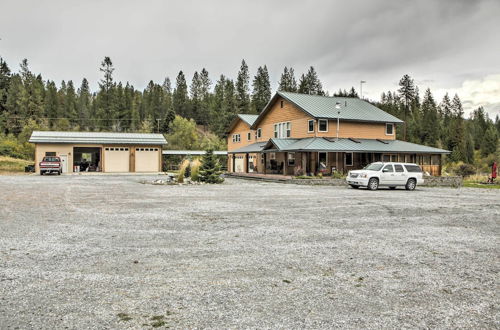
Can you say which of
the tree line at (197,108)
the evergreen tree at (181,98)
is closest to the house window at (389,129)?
the tree line at (197,108)

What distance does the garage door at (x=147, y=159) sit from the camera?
1734 inches

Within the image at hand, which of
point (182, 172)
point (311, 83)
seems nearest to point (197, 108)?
point (311, 83)

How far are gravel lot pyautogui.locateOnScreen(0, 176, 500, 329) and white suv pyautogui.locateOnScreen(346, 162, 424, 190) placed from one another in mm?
11088

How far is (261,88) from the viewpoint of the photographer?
96375mm

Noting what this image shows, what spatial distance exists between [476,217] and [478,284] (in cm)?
687

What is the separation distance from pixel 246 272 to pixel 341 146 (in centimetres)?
2614

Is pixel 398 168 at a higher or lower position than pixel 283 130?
lower

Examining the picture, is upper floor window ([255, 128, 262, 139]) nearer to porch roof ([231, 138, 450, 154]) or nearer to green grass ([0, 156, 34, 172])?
porch roof ([231, 138, 450, 154])

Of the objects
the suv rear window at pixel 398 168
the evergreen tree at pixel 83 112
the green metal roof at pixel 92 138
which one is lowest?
the suv rear window at pixel 398 168

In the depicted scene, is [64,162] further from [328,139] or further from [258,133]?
[328,139]

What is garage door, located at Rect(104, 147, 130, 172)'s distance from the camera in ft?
141

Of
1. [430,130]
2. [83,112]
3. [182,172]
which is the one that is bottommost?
[182,172]

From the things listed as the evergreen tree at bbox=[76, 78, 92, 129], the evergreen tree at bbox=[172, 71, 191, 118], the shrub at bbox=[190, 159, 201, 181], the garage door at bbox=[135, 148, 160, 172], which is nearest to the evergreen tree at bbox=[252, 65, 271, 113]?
the evergreen tree at bbox=[172, 71, 191, 118]

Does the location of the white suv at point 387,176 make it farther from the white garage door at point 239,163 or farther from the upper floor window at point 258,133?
the white garage door at point 239,163
